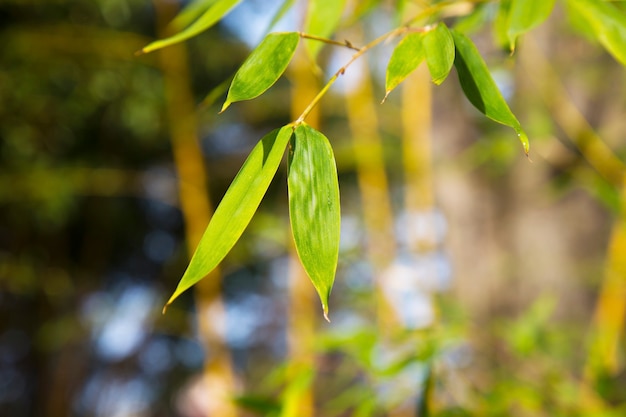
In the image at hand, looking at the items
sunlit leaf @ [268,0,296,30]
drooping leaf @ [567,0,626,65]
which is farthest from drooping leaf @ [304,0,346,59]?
drooping leaf @ [567,0,626,65]

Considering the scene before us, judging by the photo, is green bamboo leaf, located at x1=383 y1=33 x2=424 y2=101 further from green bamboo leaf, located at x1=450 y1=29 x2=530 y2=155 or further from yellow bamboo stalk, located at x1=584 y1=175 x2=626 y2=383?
yellow bamboo stalk, located at x1=584 y1=175 x2=626 y2=383

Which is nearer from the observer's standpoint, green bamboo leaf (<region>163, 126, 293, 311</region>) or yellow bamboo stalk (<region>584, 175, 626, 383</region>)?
green bamboo leaf (<region>163, 126, 293, 311</region>)

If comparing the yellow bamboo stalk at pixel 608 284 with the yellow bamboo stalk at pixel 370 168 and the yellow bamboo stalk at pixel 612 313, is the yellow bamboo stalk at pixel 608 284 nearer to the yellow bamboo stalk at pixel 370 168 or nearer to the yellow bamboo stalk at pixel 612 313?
the yellow bamboo stalk at pixel 612 313

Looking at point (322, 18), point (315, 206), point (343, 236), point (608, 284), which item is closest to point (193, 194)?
point (343, 236)

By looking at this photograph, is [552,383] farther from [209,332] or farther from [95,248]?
[95,248]

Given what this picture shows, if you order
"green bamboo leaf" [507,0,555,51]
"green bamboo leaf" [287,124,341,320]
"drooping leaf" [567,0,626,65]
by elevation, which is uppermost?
"green bamboo leaf" [507,0,555,51]

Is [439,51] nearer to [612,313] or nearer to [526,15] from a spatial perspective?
[526,15]
